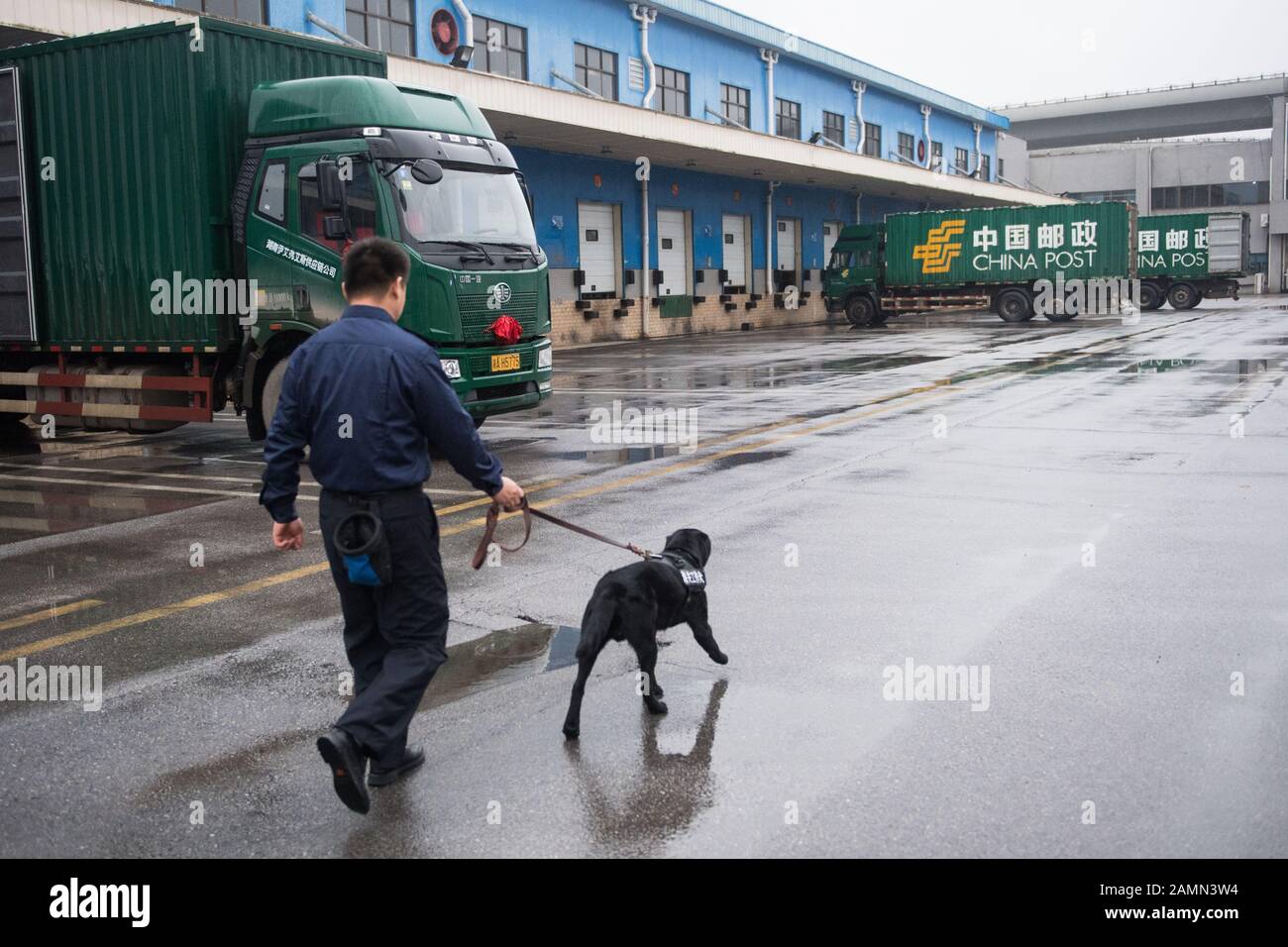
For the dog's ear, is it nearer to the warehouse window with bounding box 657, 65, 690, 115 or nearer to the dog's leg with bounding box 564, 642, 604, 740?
the dog's leg with bounding box 564, 642, 604, 740

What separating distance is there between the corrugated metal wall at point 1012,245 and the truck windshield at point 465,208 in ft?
101

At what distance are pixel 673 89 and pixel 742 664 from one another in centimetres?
3554

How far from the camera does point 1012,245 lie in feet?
135

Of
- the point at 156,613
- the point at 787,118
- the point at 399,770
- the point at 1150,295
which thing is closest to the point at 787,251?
the point at 787,118

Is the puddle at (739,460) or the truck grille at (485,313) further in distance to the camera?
the truck grille at (485,313)

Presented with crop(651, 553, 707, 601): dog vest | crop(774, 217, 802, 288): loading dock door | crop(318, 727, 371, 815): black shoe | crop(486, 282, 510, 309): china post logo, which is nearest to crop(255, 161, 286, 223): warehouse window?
crop(486, 282, 510, 309): china post logo

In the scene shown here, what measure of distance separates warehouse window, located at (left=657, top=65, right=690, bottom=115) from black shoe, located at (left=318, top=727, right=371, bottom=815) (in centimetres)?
3611

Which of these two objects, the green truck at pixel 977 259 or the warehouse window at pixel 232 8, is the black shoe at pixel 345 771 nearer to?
the warehouse window at pixel 232 8

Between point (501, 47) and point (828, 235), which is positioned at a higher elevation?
point (501, 47)

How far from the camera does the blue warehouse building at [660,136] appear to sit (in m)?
28.1

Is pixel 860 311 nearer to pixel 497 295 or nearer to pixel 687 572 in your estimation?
pixel 497 295

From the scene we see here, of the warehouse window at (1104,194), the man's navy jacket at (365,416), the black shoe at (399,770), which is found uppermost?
the warehouse window at (1104,194)

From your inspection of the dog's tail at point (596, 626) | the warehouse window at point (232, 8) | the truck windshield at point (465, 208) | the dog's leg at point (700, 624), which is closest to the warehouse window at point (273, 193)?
the truck windshield at point (465, 208)
